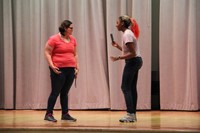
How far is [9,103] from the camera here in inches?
258

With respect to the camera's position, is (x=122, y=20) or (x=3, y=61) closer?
(x=122, y=20)

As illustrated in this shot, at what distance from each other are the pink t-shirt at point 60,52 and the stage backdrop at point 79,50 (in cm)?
151

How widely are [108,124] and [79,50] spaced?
196 centimetres


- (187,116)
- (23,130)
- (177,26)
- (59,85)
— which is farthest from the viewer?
(177,26)

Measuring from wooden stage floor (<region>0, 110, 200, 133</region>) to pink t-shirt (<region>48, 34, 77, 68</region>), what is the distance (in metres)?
0.64

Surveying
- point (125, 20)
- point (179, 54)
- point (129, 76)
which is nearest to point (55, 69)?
point (129, 76)

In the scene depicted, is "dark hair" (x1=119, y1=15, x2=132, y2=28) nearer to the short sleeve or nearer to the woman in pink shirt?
the short sleeve

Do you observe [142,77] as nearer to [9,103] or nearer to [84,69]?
[84,69]

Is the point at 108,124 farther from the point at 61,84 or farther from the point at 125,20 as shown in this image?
the point at 125,20

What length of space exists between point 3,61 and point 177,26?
2.68 m

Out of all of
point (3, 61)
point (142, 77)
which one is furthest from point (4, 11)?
point (142, 77)

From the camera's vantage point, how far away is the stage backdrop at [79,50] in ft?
20.0

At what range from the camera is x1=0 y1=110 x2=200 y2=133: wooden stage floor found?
4156 mm

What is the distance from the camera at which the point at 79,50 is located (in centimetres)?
626
